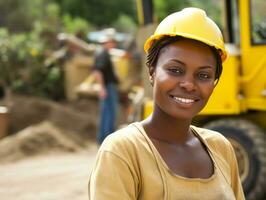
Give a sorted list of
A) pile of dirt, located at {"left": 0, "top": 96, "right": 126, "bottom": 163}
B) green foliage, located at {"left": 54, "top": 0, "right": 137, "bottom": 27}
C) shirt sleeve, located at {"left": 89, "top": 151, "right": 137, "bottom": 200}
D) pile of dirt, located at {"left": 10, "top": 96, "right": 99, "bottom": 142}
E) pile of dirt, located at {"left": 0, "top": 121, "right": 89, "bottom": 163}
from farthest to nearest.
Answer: green foliage, located at {"left": 54, "top": 0, "right": 137, "bottom": 27}, pile of dirt, located at {"left": 10, "top": 96, "right": 99, "bottom": 142}, pile of dirt, located at {"left": 0, "top": 96, "right": 126, "bottom": 163}, pile of dirt, located at {"left": 0, "top": 121, "right": 89, "bottom": 163}, shirt sleeve, located at {"left": 89, "top": 151, "right": 137, "bottom": 200}

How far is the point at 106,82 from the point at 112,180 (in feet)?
23.2

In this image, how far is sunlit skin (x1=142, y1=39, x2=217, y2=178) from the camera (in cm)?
157

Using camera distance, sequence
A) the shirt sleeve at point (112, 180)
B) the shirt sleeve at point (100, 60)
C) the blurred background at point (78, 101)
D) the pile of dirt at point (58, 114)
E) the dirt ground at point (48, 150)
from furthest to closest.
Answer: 1. the pile of dirt at point (58, 114)
2. the shirt sleeve at point (100, 60)
3. the dirt ground at point (48, 150)
4. the blurred background at point (78, 101)
5. the shirt sleeve at point (112, 180)

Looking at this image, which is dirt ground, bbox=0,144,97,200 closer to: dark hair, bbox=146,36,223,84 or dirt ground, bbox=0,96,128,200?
dirt ground, bbox=0,96,128,200

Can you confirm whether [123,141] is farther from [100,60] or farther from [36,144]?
[36,144]

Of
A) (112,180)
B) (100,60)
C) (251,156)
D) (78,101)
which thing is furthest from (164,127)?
(78,101)

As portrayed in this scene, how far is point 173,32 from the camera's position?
1548 mm

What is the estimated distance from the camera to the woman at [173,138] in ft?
4.84

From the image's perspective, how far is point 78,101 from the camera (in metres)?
12.0

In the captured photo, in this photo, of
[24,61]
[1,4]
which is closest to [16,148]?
[24,61]

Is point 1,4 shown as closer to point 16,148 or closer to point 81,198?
point 16,148

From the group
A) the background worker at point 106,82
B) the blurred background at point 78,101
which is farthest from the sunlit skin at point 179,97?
the background worker at point 106,82

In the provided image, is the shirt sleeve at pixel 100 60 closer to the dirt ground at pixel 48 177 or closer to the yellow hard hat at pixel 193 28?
the dirt ground at pixel 48 177

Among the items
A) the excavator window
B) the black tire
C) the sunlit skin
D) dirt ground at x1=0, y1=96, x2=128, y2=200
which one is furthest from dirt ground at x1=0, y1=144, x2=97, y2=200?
the sunlit skin
